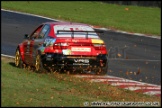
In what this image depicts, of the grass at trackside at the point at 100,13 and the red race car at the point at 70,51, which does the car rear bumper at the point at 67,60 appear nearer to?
the red race car at the point at 70,51

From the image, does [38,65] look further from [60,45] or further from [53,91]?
[53,91]

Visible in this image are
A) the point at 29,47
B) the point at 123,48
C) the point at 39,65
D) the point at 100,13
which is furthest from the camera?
the point at 100,13

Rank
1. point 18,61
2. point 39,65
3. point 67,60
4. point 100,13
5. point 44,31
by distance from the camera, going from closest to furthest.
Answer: point 67,60 < point 39,65 < point 44,31 < point 18,61 < point 100,13

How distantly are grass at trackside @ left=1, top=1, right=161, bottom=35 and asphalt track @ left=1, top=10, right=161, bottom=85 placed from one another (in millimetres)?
2338

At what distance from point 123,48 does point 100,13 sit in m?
13.6

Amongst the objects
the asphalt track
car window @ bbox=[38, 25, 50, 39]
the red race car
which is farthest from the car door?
the asphalt track

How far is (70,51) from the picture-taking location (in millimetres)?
13969

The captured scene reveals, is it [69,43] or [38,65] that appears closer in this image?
[69,43]

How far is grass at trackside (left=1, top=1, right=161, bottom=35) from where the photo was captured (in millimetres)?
30644

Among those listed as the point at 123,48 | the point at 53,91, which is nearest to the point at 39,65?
the point at 53,91

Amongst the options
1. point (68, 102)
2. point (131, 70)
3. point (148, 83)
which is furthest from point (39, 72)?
point (68, 102)

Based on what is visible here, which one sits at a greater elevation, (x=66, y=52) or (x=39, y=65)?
(x=66, y=52)

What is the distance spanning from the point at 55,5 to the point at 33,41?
24165 mm

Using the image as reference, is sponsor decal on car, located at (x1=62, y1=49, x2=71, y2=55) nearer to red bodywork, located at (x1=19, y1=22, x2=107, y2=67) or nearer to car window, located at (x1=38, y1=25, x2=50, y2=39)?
red bodywork, located at (x1=19, y1=22, x2=107, y2=67)
